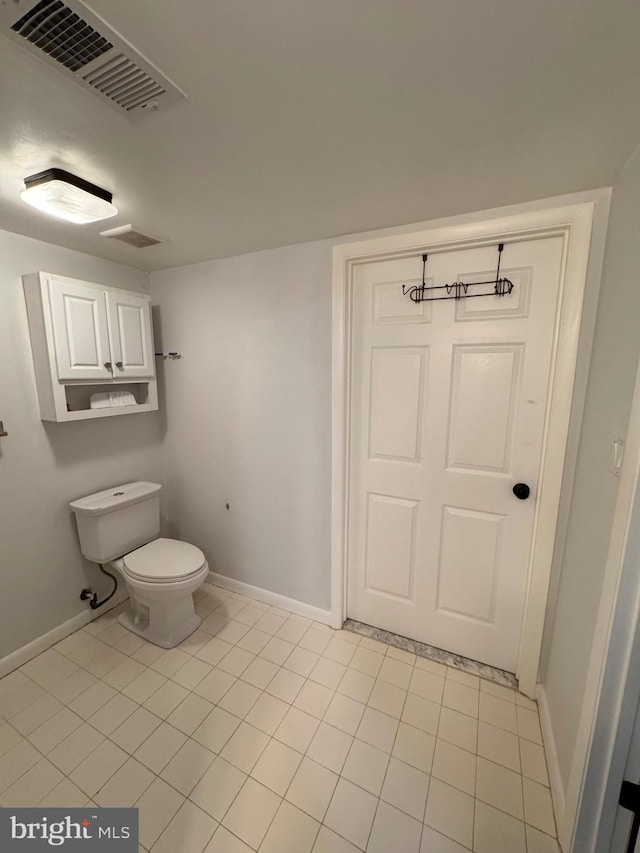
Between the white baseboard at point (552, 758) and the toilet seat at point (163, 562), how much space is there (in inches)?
66.6

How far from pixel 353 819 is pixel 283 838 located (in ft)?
0.77

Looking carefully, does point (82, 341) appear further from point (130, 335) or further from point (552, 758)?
point (552, 758)

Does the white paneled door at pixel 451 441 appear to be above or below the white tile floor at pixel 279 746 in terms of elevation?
above

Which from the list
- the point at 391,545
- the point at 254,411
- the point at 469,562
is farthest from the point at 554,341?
the point at 254,411

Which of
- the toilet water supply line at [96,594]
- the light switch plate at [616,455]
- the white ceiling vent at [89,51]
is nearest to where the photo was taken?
the white ceiling vent at [89,51]

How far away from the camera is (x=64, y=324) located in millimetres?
1681

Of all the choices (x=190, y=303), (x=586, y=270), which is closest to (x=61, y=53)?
(x=190, y=303)

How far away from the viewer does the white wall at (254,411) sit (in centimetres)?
184

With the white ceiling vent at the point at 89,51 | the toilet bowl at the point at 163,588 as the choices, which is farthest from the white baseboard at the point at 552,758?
the white ceiling vent at the point at 89,51

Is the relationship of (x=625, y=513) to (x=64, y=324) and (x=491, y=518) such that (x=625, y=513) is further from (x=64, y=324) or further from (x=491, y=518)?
(x=64, y=324)

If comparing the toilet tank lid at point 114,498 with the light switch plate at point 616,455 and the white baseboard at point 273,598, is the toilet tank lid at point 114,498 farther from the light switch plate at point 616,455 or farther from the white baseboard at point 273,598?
the light switch plate at point 616,455

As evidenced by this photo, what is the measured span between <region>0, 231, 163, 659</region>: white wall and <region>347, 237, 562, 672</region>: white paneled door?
5.09 ft

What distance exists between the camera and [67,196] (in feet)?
3.91

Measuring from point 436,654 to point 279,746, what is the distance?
2.97 feet
